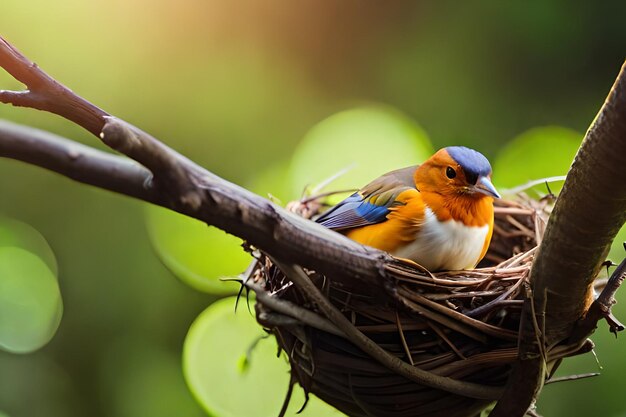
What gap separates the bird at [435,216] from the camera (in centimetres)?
149

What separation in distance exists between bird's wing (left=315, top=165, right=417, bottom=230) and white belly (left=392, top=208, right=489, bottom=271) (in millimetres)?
88

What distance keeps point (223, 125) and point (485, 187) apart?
1.47 m

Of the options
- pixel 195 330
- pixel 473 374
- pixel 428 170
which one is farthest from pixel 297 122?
pixel 473 374

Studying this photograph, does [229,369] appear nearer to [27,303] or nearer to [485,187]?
[27,303]

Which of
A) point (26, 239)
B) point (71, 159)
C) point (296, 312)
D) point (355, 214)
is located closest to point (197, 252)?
point (26, 239)

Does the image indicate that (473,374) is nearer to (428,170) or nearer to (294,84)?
(428,170)

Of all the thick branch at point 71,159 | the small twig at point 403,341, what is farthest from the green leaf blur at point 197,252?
the thick branch at point 71,159

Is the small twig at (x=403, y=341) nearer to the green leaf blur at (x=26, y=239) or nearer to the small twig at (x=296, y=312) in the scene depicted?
the small twig at (x=296, y=312)

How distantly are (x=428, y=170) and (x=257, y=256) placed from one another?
0.42 metres

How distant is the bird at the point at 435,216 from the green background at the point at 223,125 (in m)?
0.95

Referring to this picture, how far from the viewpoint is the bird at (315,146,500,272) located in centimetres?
149

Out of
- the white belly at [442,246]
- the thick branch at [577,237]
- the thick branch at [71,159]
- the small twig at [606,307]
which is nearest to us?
the thick branch at [71,159]

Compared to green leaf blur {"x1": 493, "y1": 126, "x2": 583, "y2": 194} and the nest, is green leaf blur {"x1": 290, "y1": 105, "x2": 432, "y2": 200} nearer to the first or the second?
green leaf blur {"x1": 493, "y1": 126, "x2": 583, "y2": 194}

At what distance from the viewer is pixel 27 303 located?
102 inches
